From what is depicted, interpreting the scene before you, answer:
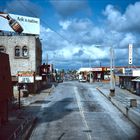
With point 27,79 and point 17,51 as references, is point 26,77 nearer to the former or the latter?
point 27,79

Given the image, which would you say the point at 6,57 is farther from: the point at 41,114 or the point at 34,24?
the point at 34,24

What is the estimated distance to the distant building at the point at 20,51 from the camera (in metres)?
64.9

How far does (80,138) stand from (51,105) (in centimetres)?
2309

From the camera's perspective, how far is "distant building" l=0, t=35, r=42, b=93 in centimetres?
6488

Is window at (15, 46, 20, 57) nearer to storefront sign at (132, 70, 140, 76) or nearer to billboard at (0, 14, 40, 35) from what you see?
billboard at (0, 14, 40, 35)

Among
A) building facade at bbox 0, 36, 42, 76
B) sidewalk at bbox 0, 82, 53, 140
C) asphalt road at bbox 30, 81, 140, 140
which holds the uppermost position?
building facade at bbox 0, 36, 42, 76

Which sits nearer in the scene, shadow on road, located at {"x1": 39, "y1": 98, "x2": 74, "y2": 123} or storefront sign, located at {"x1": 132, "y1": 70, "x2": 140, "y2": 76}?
shadow on road, located at {"x1": 39, "y1": 98, "x2": 74, "y2": 123}

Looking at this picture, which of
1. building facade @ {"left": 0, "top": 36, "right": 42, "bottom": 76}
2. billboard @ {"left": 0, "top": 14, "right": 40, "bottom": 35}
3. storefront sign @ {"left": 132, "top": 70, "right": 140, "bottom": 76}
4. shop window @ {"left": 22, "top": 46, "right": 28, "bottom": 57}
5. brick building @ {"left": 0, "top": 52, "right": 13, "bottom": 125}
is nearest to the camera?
brick building @ {"left": 0, "top": 52, "right": 13, "bottom": 125}

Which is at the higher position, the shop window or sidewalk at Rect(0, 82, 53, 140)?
the shop window

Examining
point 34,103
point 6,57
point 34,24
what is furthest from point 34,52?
point 6,57

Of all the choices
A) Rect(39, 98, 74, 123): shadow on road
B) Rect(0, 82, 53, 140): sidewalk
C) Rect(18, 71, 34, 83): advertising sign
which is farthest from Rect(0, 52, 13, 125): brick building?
Rect(18, 71, 34, 83): advertising sign

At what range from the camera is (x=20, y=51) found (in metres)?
65.6

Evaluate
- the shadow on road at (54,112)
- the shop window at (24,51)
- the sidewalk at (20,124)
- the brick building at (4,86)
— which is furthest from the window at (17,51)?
the brick building at (4,86)

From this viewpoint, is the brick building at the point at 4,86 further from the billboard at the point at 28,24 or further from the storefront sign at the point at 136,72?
the storefront sign at the point at 136,72
